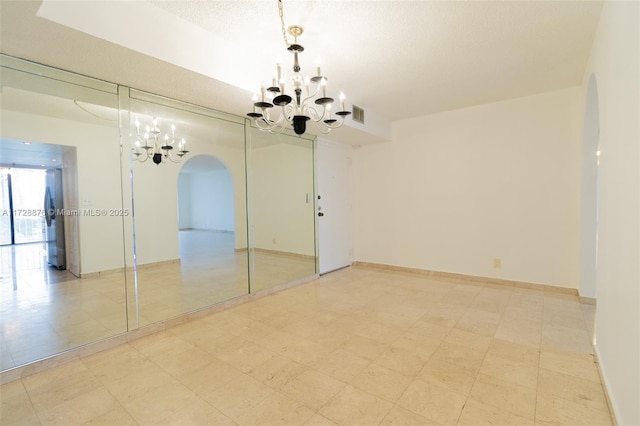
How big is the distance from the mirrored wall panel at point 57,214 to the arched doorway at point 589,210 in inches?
201

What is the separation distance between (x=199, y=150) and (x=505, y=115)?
4329mm

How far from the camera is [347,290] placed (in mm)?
4102

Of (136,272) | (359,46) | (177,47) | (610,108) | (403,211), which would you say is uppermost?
(359,46)

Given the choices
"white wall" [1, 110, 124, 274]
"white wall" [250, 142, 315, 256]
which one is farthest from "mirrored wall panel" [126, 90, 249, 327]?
"white wall" [250, 142, 315, 256]

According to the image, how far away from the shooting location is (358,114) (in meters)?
4.11

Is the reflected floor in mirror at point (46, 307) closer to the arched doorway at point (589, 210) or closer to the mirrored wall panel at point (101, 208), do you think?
the mirrored wall panel at point (101, 208)

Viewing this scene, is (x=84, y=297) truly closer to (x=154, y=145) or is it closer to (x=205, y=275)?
(x=205, y=275)

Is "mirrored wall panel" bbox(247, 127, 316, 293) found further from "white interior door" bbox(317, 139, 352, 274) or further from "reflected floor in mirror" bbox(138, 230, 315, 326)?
"white interior door" bbox(317, 139, 352, 274)

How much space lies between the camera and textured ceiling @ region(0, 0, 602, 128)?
1990mm

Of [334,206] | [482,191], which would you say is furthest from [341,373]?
[482,191]

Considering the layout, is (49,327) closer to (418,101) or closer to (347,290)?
(347,290)

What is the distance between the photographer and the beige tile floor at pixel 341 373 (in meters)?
1.71

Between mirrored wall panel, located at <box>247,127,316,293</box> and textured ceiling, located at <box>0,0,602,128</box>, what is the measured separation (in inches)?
42.4

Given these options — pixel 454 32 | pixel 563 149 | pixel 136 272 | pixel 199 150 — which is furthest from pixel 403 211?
pixel 136 272
